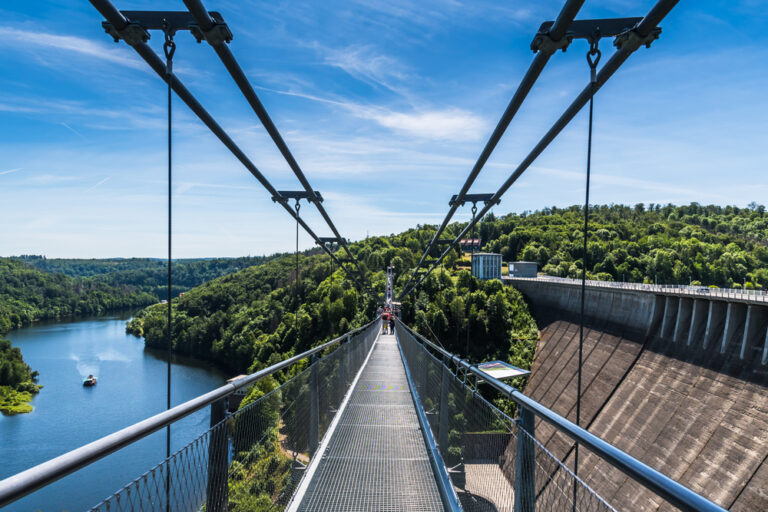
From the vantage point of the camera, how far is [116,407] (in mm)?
32312

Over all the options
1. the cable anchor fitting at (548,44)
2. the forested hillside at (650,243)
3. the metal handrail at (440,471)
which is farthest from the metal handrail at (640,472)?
the forested hillside at (650,243)

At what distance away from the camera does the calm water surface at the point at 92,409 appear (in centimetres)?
2095

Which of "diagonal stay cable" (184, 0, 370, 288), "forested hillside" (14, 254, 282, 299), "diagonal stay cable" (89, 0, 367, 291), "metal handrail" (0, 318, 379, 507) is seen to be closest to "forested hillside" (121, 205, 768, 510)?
"diagonal stay cable" (184, 0, 370, 288)

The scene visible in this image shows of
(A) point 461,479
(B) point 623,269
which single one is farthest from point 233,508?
(B) point 623,269

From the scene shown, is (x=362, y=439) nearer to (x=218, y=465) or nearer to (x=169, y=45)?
(x=218, y=465)

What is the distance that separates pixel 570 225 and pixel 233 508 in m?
77.7

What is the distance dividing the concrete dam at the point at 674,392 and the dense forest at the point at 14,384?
37.4m

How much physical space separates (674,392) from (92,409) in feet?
117

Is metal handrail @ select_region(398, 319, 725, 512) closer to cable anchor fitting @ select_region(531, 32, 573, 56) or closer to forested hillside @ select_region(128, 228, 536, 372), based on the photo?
cable anchor fitting @ select_region(531, 32, 573, 56)

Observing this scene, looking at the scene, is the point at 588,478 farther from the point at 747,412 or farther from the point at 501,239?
the point at 501,239

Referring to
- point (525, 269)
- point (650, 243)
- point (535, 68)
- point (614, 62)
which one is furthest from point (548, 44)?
point (650, 243)

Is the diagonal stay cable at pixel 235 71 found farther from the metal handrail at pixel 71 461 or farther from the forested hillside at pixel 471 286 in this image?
the forested hillside at pixel 471 286

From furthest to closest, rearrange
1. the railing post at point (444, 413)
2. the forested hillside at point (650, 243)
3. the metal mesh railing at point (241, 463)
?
the forested hillside at point (650, 243) < the railing post at point (444, 413) < the metal mesh railing at point (241, 463)

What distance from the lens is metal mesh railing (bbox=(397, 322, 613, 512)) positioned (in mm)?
1406
